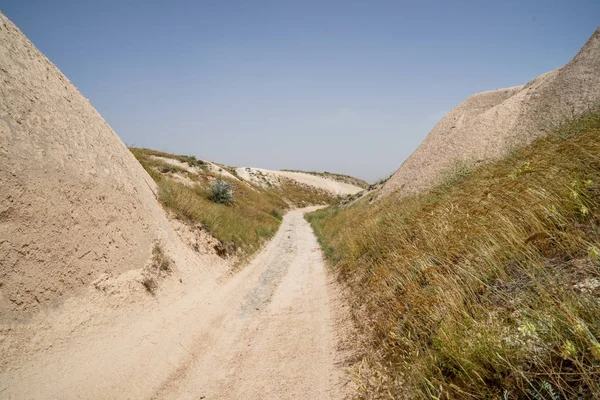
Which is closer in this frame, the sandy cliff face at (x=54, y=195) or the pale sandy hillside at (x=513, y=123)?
the sandy cliff face at (x=54, y=195)

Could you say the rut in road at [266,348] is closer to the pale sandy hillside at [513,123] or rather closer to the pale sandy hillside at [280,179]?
the pale sandy hillside at [513,123]

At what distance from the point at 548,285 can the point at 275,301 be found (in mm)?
6322

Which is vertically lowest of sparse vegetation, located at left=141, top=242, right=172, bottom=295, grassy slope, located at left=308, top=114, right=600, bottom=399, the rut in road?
the rut in road

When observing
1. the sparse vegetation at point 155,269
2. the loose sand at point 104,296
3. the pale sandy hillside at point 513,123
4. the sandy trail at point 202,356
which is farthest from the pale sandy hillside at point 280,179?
the sandy trail at point 202,356

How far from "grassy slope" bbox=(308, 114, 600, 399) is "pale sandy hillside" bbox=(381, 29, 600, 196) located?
444 centimetres

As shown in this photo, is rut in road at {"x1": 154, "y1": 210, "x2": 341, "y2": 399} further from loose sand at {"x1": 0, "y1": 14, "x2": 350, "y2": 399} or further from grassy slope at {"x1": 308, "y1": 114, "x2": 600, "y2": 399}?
grassy slope at {"x1": 308, "y1": 114, "x2": 600, "y2": 399}

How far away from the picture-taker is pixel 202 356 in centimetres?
541

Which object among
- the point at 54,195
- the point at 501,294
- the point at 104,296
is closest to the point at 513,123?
the point at 501,294

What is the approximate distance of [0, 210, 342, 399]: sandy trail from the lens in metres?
4.28

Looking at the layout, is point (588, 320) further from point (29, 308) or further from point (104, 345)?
point (29, 308)

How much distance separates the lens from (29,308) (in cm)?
498

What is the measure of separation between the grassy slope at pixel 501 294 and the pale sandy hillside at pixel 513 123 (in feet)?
14.6

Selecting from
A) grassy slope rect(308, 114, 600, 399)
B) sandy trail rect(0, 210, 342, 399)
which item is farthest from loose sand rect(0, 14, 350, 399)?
grassy slope rect(308, 114, 600, 399)

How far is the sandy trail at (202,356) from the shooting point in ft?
14.0
